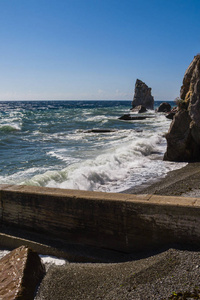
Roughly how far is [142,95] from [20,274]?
76.9m

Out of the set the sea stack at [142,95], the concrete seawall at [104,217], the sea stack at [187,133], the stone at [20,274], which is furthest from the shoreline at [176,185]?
the sea stack at [142,95]

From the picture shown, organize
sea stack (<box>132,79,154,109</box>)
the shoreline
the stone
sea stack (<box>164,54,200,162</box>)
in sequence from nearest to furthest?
the stone < the shoreline < sea stack (<box>164,54,200,162</box>) < sea stack (<box>132,79,154,109</box>)

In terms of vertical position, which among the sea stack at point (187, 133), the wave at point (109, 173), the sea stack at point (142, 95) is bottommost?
the wave at point (109, 173)

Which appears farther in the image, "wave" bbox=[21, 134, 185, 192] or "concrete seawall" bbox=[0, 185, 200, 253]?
"wave" bbox=[21, 134, 185, 192]

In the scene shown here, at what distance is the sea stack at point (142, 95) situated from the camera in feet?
252

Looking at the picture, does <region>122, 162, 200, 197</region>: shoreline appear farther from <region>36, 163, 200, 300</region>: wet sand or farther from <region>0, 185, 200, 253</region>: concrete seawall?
<region>36, 163, 200, 300</region>: wet sand

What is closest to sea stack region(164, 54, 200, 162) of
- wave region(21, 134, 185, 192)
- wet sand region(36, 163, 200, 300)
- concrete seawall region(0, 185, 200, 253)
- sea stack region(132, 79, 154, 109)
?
wave region(21, 134, 185, 192)

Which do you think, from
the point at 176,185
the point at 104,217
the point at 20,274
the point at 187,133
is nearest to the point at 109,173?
the point at 176,185

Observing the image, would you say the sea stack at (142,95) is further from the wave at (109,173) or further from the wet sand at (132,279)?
the wet sand at (132,279)

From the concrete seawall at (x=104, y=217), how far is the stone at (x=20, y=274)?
0.87 metres

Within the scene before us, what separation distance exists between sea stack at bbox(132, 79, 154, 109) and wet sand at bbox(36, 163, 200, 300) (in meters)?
75.5

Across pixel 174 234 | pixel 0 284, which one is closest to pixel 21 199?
pixel 0 284

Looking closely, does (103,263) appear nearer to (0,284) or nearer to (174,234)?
(174,234)

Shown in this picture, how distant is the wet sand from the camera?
10.5 ft
